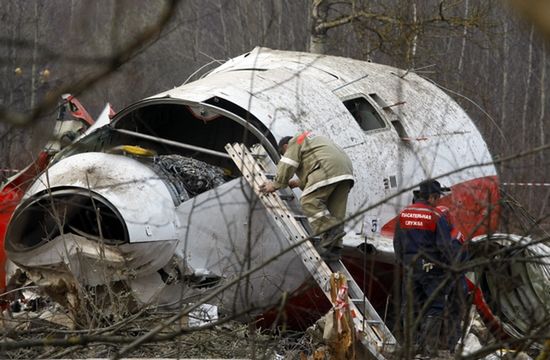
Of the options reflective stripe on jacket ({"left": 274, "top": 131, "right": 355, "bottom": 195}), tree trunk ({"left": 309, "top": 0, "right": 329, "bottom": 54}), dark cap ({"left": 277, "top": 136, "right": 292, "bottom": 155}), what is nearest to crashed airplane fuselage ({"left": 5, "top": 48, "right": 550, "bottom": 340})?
dark cap ({"left": 277, "top": 136, "right": 292, "bottom": 155})

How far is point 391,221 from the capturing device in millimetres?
11211

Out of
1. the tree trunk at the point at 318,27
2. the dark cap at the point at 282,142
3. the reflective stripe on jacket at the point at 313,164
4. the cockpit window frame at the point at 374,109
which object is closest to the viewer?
the reflective stripe on jacket at the point at 313,164

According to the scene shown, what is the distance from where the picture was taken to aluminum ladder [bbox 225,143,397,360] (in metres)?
9.35

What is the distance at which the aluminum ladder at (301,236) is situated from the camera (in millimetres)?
9352

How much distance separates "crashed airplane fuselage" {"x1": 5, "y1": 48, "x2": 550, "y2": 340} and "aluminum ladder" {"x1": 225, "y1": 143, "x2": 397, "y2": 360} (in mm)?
167

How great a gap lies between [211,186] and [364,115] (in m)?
2.27

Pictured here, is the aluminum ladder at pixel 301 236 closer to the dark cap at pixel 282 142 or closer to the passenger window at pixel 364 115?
the dark cap at pixel 282 142

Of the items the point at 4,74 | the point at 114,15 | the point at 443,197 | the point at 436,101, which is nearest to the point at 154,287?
the point at 443,197

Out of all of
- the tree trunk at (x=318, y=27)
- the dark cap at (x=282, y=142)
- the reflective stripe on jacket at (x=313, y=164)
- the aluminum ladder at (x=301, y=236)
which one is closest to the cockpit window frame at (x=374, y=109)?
the reflective stripe on jacket at (x=313, y=164)

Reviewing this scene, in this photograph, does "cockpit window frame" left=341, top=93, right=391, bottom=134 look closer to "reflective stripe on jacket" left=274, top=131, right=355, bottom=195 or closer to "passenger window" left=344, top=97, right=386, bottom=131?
"passenger window" left=344, top=97, right=386, bottom=131

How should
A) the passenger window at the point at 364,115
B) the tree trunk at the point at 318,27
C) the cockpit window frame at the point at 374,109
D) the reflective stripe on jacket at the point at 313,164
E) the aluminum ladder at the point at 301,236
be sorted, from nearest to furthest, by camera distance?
1. the aluminum ladder at the point at 301,236
2. the reflective stripe on jacket at the point at 313,164
3. the cockpit window frame at the point at 374,109
4. the passenger window at the point at 364,115
5. the tree trunk at the point at 318,27

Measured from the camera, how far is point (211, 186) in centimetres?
1022

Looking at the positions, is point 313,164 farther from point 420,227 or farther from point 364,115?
point 364,115

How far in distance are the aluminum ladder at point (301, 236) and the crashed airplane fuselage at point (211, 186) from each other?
0.55ft
